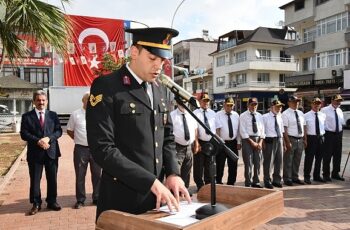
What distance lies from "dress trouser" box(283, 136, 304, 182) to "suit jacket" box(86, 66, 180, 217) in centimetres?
664

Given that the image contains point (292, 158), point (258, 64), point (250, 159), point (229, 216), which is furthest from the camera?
point (258, 64)

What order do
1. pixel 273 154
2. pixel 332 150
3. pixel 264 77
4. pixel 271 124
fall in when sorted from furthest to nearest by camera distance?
pixel 264 77 < pixel 332 150 < pixel 273 154 < pixel 271 124

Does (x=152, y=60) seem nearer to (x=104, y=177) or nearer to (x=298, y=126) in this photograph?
(x=104, y=177)

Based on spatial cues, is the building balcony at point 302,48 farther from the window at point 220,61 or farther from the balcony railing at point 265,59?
the window at point 220,61

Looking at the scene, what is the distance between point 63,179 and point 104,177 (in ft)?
25.0

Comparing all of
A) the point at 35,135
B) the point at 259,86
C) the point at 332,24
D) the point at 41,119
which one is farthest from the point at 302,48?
the point at 35,135

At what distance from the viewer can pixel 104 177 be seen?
91.6 inches

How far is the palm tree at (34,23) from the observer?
22.9 feet

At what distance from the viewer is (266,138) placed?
827 centimetres

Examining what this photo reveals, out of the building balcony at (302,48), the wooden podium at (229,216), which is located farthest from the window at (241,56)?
the wooden podium at (229,216)

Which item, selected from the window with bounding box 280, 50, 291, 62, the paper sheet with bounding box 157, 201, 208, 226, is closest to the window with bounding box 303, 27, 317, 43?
the window with bounding box 280, 50, 291, 62

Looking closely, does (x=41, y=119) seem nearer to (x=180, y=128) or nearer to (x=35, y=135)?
(x=35, y=135)

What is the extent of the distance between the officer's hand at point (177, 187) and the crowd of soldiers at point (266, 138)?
4997 millimetres

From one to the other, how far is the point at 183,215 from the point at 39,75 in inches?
1953
